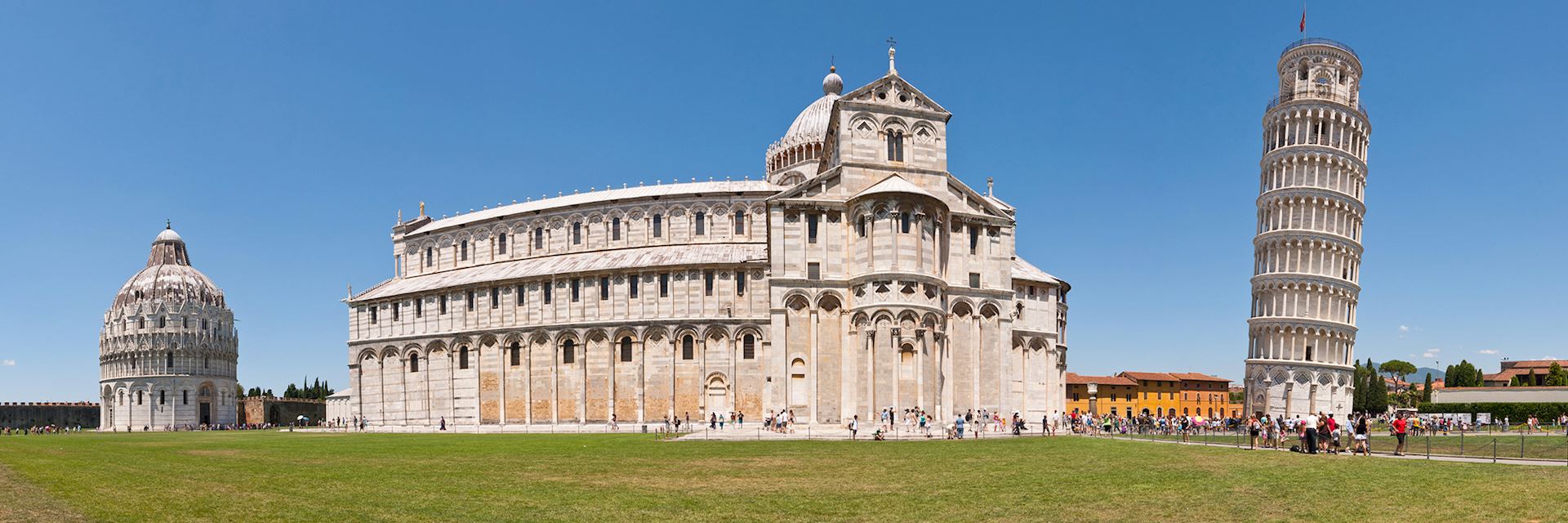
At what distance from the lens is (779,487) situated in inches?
817

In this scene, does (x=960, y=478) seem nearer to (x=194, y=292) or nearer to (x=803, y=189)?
(x=803, y=189)

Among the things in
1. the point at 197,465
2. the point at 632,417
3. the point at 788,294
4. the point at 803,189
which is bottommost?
the point at 632,417

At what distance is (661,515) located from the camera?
16.5m

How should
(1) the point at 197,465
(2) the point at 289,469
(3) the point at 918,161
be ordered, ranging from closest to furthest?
(2) the point at 289,469, (1) the point at 197,465, (3) the point at 918,161

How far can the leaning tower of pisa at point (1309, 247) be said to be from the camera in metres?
84.2

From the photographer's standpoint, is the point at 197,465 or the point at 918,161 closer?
the point at 197,465

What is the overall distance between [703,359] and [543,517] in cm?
4812

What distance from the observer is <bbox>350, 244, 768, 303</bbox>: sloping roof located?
65.6m

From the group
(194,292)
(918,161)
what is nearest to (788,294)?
(918,161)

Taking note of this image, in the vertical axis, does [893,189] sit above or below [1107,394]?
above

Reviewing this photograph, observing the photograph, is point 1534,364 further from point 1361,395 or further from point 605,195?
point 605,195

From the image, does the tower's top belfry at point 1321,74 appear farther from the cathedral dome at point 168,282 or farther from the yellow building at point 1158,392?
the cathedral dome at point 168,282

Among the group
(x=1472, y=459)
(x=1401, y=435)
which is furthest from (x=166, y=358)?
(x=1472, y=459)

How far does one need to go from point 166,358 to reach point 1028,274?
279 ft
